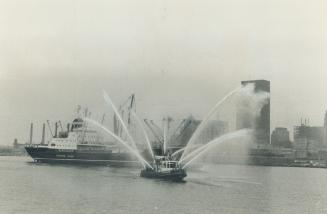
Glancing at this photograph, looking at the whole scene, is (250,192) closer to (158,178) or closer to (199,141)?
(158,178)

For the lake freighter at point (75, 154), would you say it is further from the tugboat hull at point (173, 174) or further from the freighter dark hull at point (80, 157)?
the tugboat hull at point (173, 174)

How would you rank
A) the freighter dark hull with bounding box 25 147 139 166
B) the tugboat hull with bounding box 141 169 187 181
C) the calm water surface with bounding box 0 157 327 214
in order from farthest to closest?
1. the freighter dark hull with bounding box 25 147 139 166
2. the tugboat hull with bounding box 141 169 187 181
3. the calm water surface with bounding box 0 157 327 214

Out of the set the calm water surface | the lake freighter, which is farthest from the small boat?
the lake freighter

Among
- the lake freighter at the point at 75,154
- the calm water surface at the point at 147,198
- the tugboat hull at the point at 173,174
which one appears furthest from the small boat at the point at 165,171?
the lake freighter at the point at 75,154

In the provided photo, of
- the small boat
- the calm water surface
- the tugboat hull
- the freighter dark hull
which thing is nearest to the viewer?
the calm water surface

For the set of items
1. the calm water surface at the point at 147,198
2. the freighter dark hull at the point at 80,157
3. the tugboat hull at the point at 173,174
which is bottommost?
the calm water surface at the point at 147,198

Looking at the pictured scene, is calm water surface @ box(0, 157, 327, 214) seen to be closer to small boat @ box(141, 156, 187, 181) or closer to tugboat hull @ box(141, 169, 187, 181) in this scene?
tugboat hull @ box(141, 169, 187, 181)
